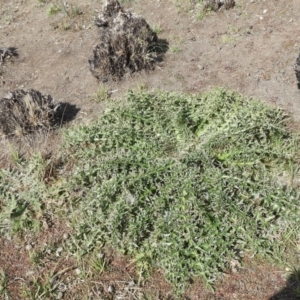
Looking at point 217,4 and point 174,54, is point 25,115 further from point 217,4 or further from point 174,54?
point 217,4

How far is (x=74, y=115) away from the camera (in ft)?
17.7

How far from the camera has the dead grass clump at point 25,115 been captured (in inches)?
197

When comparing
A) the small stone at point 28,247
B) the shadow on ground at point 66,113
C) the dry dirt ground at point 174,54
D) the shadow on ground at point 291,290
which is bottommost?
the small stone at point 28,247

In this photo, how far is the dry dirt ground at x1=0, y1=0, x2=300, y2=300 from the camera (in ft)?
17.9

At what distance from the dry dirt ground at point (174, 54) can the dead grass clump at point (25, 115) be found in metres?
0.24

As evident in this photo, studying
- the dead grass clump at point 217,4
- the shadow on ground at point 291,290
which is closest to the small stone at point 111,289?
the shadow on ground at point 291,290

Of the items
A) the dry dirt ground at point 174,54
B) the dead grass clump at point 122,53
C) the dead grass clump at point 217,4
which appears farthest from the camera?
the dead grass clump at point 217,4

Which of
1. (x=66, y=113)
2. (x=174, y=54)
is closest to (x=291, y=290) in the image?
(x=66, y=113)

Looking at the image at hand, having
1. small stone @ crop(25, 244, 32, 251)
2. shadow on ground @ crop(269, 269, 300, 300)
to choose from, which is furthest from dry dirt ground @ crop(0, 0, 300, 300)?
shadow on ground @ crop(269, 269, 300, 300)

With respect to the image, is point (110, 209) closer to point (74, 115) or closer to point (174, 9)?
point (74, 115)

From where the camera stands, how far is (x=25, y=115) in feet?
16.5

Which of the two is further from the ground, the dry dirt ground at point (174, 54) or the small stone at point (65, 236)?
the dry dirt ground at point (174, 54)

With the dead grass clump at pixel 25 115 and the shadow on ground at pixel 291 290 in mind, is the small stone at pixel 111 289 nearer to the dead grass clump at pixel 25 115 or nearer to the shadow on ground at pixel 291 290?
the shadow on ground at pixel 291 290

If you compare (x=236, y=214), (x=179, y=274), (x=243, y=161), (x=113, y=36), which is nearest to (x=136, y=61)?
(x=113, y=36)
